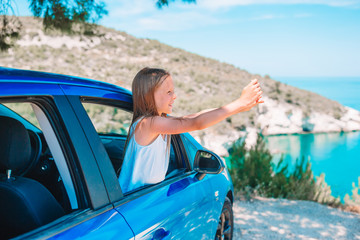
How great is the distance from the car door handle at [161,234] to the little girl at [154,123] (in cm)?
30

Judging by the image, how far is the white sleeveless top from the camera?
1918mm

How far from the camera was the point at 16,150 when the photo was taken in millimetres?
1645

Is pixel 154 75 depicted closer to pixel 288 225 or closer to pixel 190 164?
pixel 190 164

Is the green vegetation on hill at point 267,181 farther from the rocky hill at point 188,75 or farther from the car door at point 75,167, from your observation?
the rocky hill at point 188,75

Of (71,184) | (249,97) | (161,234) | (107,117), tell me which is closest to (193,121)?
(249,97)

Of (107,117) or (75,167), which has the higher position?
(75,167)

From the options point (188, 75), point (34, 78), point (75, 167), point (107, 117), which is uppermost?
point (188, 75)

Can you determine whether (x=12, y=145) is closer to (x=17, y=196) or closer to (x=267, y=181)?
(x=17, y=196)

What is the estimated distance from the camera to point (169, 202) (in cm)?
189

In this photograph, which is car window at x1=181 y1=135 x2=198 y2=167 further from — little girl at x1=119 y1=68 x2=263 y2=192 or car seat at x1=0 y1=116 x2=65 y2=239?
car seat at x1=0 y1=116 x2=65 y2=239

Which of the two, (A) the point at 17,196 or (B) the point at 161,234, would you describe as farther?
(B) the point at 161,234

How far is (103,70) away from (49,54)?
21.4ft

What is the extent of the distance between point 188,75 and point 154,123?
40104 mm

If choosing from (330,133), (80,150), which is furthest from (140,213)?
(330,133)
